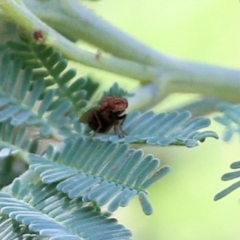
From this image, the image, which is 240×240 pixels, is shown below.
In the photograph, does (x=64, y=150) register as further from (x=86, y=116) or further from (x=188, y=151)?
(x=188, y=151)

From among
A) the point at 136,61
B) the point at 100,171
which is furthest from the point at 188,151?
the point at 100,171

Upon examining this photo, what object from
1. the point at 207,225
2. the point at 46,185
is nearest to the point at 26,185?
the point at 46,185

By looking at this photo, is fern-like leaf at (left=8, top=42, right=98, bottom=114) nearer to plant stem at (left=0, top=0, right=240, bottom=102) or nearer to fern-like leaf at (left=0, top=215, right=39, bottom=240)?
plant stem at (left=0, top=0, right=240, bottom=102)

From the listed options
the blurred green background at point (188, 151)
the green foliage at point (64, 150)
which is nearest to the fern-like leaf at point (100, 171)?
the green foliage at point (64, 150)

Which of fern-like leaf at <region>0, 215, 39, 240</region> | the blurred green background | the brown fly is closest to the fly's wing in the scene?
the brown fly

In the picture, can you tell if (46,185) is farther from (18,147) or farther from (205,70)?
(205,70)

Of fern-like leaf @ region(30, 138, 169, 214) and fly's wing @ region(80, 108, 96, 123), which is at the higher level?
fly's wing @ region(80, 108, 96, 123)
